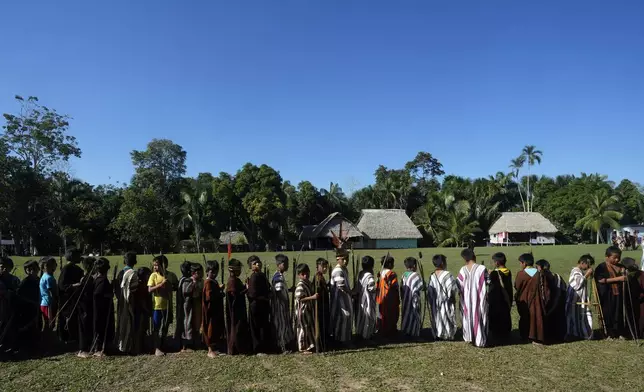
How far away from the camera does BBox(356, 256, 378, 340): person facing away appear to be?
7809 mm

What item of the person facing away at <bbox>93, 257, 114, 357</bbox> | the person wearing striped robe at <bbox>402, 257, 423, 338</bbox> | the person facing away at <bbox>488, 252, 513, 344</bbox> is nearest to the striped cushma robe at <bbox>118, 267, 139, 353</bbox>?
the person facing away at <bbox>93, 257, 114, 357</bbox>

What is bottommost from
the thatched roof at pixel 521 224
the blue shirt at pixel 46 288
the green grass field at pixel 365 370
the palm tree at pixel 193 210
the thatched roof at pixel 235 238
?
the green grass field at pixel 365 370

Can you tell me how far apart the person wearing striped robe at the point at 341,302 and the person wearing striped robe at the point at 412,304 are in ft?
3.77

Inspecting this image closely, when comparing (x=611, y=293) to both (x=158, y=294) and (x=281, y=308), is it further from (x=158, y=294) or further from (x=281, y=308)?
(x=158, y=294)

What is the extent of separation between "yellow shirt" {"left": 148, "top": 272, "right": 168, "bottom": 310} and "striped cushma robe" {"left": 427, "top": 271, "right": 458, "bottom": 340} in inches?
183

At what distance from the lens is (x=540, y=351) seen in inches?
283

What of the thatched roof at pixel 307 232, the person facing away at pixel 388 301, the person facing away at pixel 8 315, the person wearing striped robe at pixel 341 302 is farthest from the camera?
the thatched roof at pixel 307 232

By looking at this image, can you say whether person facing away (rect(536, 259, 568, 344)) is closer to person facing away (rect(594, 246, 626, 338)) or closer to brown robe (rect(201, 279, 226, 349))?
person facing away (rect(594, 246, 626, 338))

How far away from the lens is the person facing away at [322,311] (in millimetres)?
7309

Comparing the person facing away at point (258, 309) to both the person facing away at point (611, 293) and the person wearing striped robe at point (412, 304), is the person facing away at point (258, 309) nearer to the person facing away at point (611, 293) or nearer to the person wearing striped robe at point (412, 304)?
the person wearing striped robe at point (412, 304)

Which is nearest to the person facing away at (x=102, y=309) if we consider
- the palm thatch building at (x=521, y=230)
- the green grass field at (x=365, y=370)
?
the green grass field at (x=365, y=370)

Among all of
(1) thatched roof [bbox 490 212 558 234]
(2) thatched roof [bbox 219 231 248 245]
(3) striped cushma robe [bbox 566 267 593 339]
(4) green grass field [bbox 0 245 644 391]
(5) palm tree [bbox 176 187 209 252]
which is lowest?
(4) green grass field [bbox 0 245 644 391]

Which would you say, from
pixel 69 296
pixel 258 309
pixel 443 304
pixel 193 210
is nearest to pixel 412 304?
pixel 443 304

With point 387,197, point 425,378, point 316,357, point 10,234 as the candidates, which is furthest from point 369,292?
point 387,197
